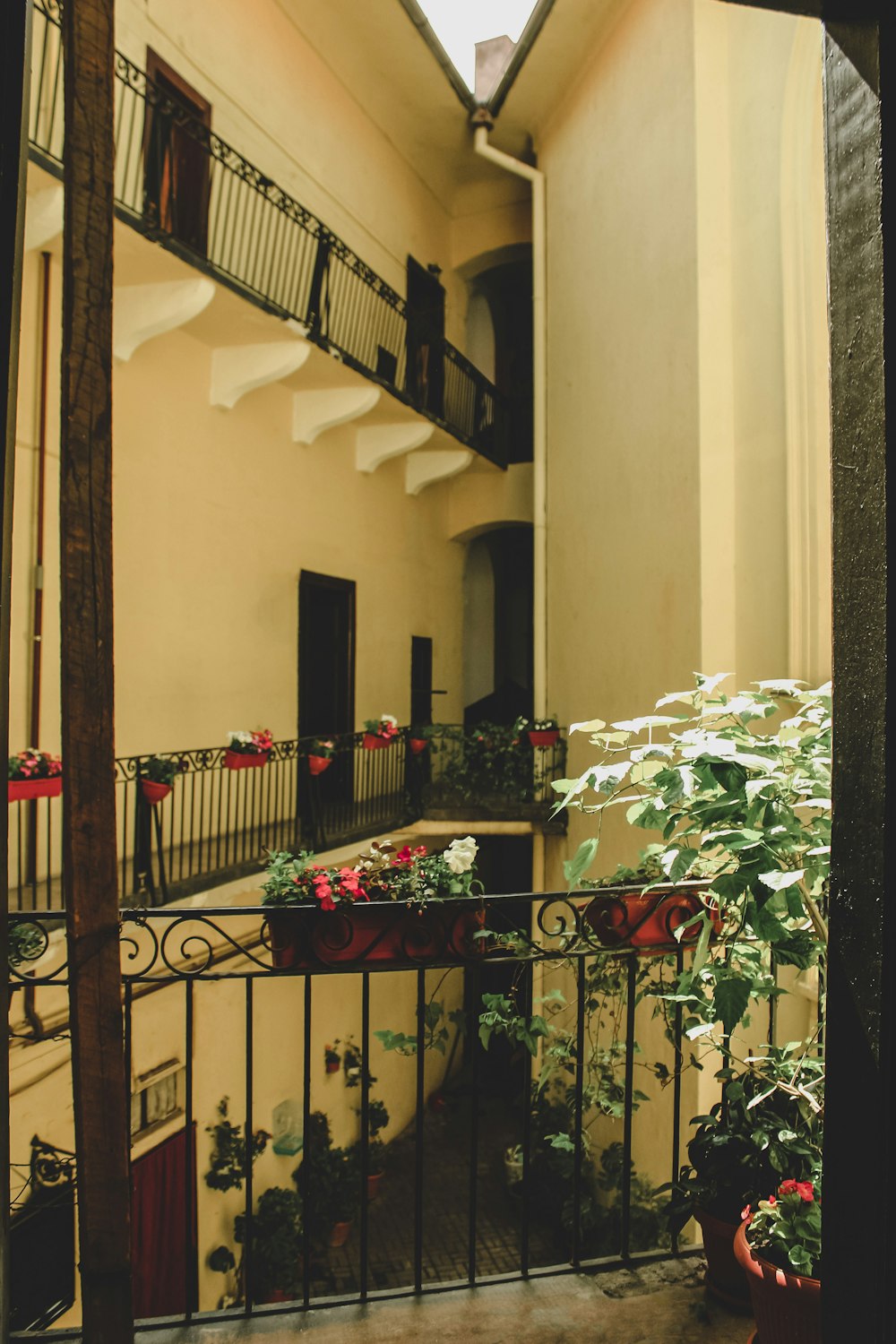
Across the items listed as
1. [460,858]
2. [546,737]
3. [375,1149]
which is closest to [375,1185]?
[375,1149]

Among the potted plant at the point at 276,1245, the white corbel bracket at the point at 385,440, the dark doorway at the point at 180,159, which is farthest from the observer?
the white corbel bracket at the point at 385,440

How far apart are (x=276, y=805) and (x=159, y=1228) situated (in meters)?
3.68

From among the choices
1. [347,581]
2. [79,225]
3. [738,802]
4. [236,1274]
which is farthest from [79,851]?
[347,581]

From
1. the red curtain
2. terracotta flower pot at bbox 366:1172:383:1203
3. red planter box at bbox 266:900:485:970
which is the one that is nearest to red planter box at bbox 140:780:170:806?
the red curtain

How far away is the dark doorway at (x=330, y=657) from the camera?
991 cm

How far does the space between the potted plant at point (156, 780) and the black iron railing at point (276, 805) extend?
5 centimetres

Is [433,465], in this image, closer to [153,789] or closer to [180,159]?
[180,159]

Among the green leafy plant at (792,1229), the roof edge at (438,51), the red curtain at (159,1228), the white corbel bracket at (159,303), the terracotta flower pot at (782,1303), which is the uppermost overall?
the roof edge at (438,51)

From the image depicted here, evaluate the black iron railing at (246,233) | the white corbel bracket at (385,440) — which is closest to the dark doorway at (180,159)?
the black iron railing at (246,233)

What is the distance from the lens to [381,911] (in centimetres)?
264

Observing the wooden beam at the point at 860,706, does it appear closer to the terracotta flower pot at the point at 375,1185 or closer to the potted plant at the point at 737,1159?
the potted plant at the point at 737,1159

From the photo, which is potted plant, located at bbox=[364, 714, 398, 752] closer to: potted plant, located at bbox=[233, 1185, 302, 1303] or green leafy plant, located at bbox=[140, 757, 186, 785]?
green leafy plant, located at bbox=[140, 757, 186, 785]

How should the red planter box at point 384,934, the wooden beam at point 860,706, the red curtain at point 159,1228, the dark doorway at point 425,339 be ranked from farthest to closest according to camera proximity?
the dark doorway at point 425,339, the red curtain at point 159,1228, the red planter box at point 384,934, the wooden beam at point 860,706

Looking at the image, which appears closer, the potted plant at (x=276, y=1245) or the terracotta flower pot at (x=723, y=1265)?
the terracotta flower pot at (x=723, y=1265)
